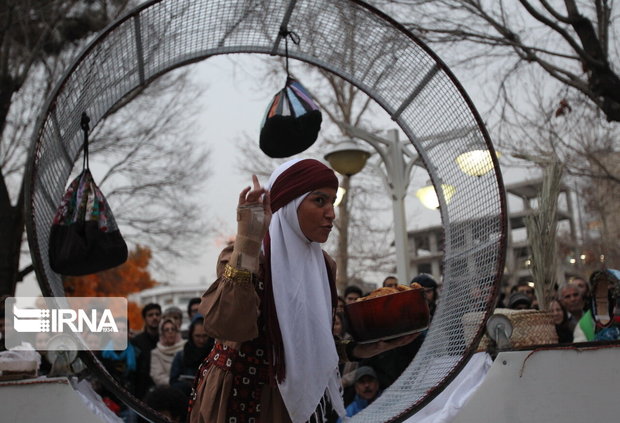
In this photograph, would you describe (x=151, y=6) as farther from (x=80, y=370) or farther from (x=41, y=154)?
(x=80, y=370)

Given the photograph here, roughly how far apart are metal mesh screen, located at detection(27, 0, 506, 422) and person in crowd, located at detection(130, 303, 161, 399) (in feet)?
8.37

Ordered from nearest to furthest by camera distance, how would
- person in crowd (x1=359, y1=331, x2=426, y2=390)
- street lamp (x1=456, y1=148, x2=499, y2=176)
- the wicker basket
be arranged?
the wicker basket < street lamp (x1=456, y1=148, x2=499, y2=176) < person in crowd (x1=359, y1=331, x2=426, y2=390)

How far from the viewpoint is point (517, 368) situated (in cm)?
366

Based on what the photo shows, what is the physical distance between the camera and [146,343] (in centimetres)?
671

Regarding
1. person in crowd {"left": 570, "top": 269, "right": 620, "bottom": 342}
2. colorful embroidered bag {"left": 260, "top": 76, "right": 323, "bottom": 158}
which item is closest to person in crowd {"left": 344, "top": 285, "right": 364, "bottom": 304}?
person in crowd {"left": 570, "top": 269, "right": 620, "bottom": 342}

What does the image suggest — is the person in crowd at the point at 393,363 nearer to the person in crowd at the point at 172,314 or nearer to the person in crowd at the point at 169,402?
the person in crowd at the point at 169,402

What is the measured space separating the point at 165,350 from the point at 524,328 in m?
3.85

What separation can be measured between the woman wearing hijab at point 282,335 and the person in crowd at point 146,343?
12.8 ft

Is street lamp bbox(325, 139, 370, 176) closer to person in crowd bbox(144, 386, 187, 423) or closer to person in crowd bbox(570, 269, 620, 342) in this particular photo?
→ person in crowd bbox(570, 269, 620, 342)

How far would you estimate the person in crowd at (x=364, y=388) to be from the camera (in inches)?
223

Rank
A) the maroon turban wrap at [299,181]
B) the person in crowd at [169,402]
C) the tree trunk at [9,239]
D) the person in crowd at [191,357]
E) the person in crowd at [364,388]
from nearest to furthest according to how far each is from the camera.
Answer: the maroon turban wrap at [299,181]
the person in crowd at [169,402]
the person in crowd at [364,388]
the person in crowd at [191,357]
the tree trunk at [9,239]

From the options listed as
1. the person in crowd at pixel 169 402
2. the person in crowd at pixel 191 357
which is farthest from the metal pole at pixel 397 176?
the person in crowd at pixel 169 402

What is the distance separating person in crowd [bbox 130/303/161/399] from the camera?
6195 mm

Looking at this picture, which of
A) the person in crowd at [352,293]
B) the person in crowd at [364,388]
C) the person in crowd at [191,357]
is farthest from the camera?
the person in crowd at [352,293]
